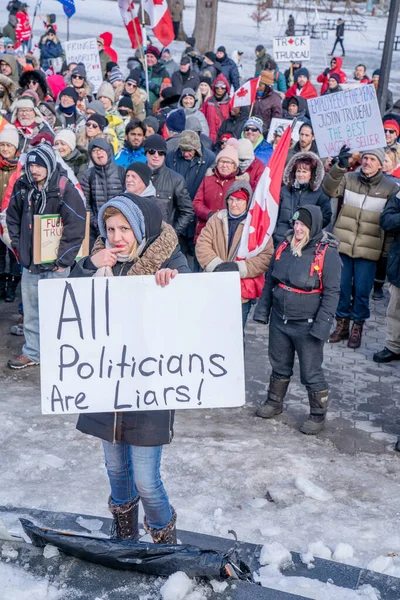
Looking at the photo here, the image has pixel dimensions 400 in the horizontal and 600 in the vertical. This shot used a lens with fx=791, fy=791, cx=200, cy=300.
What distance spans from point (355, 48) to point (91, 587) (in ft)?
117

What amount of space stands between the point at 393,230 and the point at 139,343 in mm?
4108

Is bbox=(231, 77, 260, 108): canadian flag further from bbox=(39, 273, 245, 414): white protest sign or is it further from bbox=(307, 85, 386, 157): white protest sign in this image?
bbox=(39, 273, 245, 414): white protest sign

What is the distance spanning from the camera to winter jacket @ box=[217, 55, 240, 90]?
1801 cm

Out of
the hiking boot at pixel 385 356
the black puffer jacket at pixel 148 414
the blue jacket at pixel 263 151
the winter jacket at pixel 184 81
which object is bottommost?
the hiking boot at pixel 385 356

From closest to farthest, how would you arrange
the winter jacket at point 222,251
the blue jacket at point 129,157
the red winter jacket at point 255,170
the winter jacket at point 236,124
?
the winter jacket at point 222,251, the red winter jacket at point 255,170, the blue jacket at point 129,157, the winter jacket at point 236,124

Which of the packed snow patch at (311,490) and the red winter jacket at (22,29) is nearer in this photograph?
the packed snow patch at (311,490)

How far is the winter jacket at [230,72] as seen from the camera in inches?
709

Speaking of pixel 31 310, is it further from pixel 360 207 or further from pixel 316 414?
pixel 360 207

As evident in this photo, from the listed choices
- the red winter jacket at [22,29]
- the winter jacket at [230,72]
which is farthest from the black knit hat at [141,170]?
the red winter jacket at [22,29]

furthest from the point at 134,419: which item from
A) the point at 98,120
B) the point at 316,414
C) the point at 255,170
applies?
the point at 98,120

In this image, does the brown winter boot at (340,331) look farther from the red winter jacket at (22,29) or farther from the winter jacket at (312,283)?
the red winter jacket at (22,29)

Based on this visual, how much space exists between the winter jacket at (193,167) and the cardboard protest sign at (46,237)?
89.1 inches

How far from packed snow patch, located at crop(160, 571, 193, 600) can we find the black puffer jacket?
963mm

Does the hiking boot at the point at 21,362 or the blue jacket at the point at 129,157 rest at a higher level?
the blue jacket at the point at 129,157
